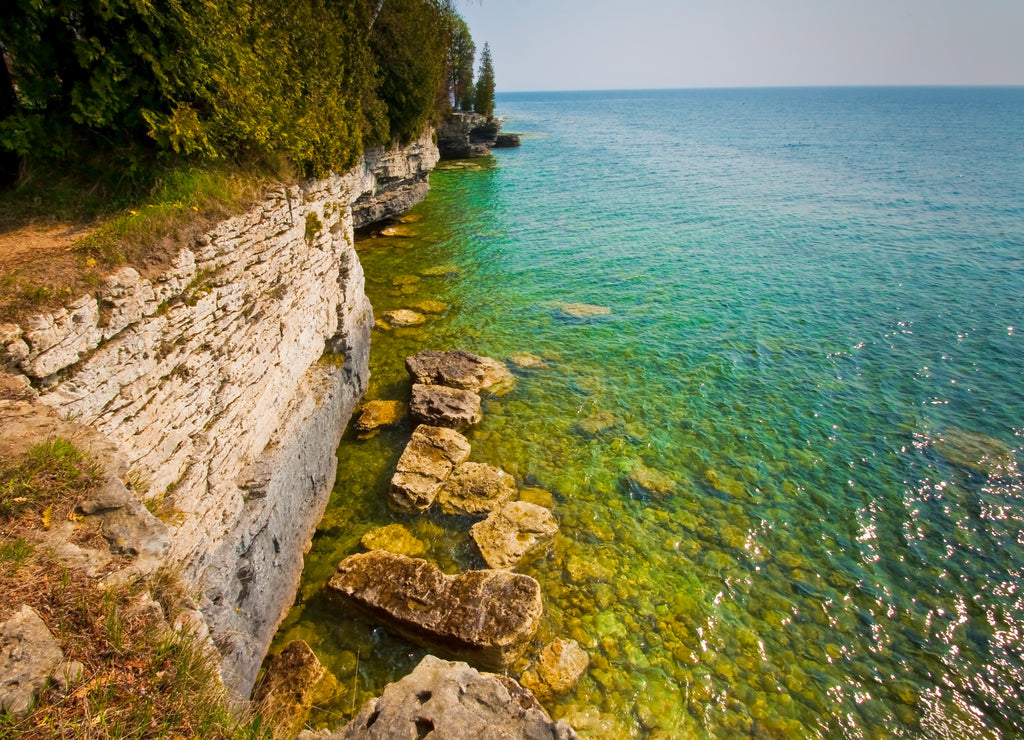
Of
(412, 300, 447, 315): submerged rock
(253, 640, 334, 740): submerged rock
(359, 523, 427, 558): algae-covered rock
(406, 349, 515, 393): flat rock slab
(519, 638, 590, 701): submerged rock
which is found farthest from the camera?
(412, 300, 447, 315): submerged rock

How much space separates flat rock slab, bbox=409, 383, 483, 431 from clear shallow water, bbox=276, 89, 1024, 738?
56 centimetres

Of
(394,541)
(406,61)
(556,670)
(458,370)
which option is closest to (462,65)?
(406,61)

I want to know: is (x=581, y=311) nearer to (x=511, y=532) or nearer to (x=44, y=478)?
(x=511, y=532)

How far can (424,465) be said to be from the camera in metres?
11.8

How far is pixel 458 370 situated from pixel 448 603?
7756 millimetres

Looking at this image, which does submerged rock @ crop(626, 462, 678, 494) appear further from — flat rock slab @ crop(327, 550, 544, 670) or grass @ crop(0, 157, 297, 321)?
grass @ crop(0, 157, 297, 321)

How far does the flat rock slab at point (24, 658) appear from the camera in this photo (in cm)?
348

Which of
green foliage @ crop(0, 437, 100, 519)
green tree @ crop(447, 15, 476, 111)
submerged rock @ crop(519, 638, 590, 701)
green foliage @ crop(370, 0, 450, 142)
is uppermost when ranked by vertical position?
green tree @ crop(447, 15, 476, 111)

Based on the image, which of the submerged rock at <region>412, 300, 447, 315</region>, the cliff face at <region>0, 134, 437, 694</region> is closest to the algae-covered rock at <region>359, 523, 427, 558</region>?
the cliff face at <region>0, 134, 437, 694</region>

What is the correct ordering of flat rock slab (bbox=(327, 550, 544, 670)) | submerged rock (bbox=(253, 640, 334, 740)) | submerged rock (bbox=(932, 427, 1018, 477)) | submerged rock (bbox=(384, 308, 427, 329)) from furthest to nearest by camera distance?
1. submerged rock (bbox=(384, 308, 427, 329))
2. submerged rock (bbox=(932, 427, 1018, 477))
3. flat rock slab (bbox=(327, 550, 544, 670))
4. submerged rock (bbox=(253, 640, 334, 740))

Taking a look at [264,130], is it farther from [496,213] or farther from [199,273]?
[496,213]

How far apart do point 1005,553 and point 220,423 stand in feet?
50.2

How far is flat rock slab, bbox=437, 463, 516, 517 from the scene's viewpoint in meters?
11.1

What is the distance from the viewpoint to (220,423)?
317 inches
